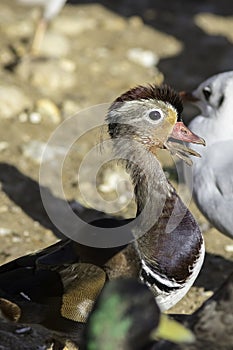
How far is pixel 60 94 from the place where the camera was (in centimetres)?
688

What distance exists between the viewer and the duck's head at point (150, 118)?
13.9 ft

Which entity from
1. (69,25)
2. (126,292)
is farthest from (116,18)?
(126,292)

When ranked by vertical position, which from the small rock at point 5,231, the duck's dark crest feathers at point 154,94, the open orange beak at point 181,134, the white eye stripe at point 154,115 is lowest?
the small rock at point 5,231

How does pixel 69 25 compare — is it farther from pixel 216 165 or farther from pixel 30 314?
pixel 30 314

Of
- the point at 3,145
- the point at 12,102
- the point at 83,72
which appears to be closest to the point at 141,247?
the point at 3,145

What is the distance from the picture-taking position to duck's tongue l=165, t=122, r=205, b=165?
172 inches

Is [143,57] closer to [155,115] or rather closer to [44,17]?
[44,17]

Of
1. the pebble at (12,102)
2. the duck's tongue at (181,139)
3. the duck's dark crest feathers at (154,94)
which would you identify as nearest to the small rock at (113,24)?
the pebble at (12,102)

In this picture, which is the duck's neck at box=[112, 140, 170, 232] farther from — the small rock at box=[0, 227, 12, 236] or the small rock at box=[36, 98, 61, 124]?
the small rock at box=[36, 98, 61, 124]

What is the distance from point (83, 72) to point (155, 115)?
10.2 feet

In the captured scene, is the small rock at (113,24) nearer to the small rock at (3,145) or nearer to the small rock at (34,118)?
the small rock at (34,118)

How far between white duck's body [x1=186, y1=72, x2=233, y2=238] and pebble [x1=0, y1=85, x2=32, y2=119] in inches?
69.8

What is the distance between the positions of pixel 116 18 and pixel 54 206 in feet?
10.9

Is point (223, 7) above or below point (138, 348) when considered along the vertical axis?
below
